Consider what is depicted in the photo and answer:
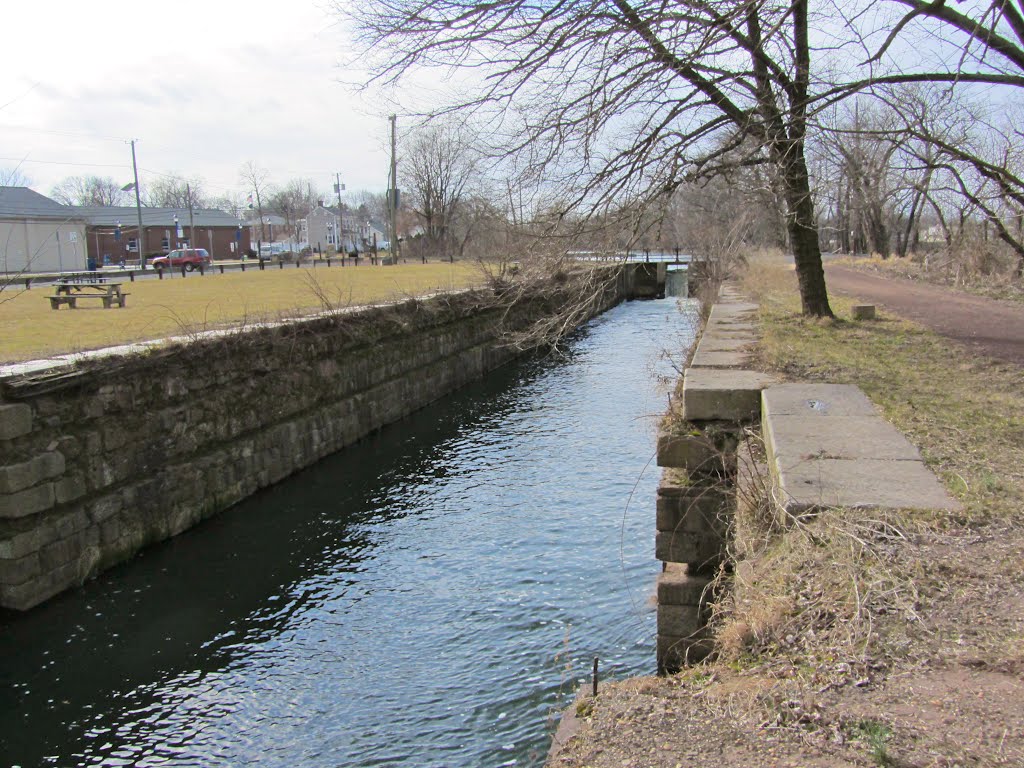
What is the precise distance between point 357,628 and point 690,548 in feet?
10.3

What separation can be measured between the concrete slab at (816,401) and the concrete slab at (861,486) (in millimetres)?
1251

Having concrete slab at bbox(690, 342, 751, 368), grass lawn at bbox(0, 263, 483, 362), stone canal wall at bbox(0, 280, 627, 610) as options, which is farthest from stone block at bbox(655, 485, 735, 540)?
grass lawn at bbox(0, 263, 483, 362)

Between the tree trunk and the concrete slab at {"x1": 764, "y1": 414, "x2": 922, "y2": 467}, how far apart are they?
17.6 ft

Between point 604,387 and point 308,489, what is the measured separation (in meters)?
7.82

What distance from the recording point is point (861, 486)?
466 cm

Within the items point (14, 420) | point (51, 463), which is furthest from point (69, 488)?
point (14, 420)

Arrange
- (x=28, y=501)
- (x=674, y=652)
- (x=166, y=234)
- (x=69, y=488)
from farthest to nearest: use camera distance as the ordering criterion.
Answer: (x=166, y=234) < (x=69, y=488) < (x=28, y=501) < (x=674, y=652)

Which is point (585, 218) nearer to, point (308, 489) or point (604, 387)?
point (308, 489)

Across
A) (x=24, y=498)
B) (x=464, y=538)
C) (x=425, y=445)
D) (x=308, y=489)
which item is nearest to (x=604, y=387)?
(x=425, y=445)

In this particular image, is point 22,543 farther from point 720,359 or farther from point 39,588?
point 720,359

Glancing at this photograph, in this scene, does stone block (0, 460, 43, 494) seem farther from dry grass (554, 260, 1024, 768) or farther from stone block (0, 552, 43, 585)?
dry grass (554, 260, 1024, 768)

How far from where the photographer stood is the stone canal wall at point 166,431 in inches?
311

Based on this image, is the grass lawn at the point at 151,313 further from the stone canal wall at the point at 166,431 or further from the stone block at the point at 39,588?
the stone block at the point at 39,588

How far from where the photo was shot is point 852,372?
28.1 feet
